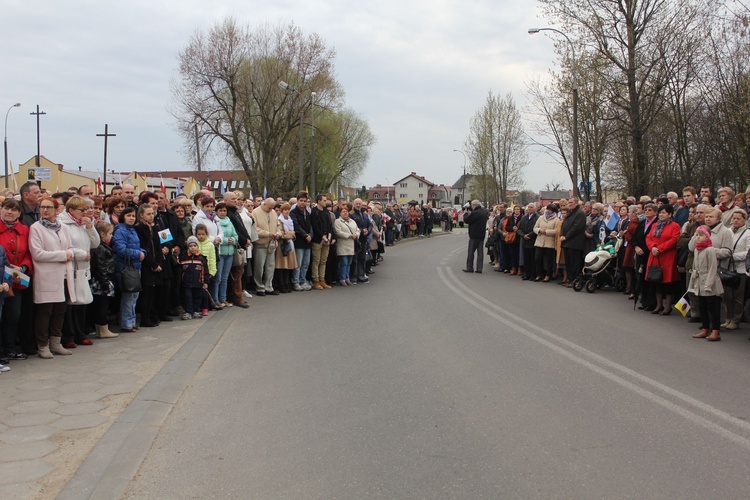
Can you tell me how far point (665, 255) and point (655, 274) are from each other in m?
0.38

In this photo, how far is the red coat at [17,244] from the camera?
738 cm

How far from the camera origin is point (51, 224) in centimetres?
784

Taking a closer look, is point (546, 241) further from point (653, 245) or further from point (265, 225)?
point (265, 225)

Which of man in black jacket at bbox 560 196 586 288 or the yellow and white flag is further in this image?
man in black jacket at bbox 560 196 586 288

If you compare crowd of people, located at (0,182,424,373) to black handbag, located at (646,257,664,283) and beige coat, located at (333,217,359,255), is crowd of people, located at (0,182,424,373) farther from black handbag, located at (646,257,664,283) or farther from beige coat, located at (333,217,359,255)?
black handbag, located at (646,257,664,283)

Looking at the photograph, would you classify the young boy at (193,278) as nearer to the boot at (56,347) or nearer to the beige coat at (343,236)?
the boot at (56,347)

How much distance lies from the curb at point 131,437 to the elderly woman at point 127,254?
1.96 metres

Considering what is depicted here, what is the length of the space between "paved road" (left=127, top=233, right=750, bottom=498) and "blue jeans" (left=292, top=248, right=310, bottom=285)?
15.4 feet

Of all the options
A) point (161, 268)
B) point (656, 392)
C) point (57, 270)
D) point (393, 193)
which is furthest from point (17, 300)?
point (393, 193)

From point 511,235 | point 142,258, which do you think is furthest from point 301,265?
point 511,235

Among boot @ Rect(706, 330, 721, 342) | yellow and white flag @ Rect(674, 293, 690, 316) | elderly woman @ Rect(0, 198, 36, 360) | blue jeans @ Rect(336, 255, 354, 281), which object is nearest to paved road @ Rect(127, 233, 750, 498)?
boot @ Rect(706, 330, 721, 342)

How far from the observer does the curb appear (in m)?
4.26

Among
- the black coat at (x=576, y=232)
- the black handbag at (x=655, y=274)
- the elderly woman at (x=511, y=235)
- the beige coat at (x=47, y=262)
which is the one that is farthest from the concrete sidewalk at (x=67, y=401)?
the elderly woman at (x=511, y=235)

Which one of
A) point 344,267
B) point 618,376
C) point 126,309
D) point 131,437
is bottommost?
point 131,437
